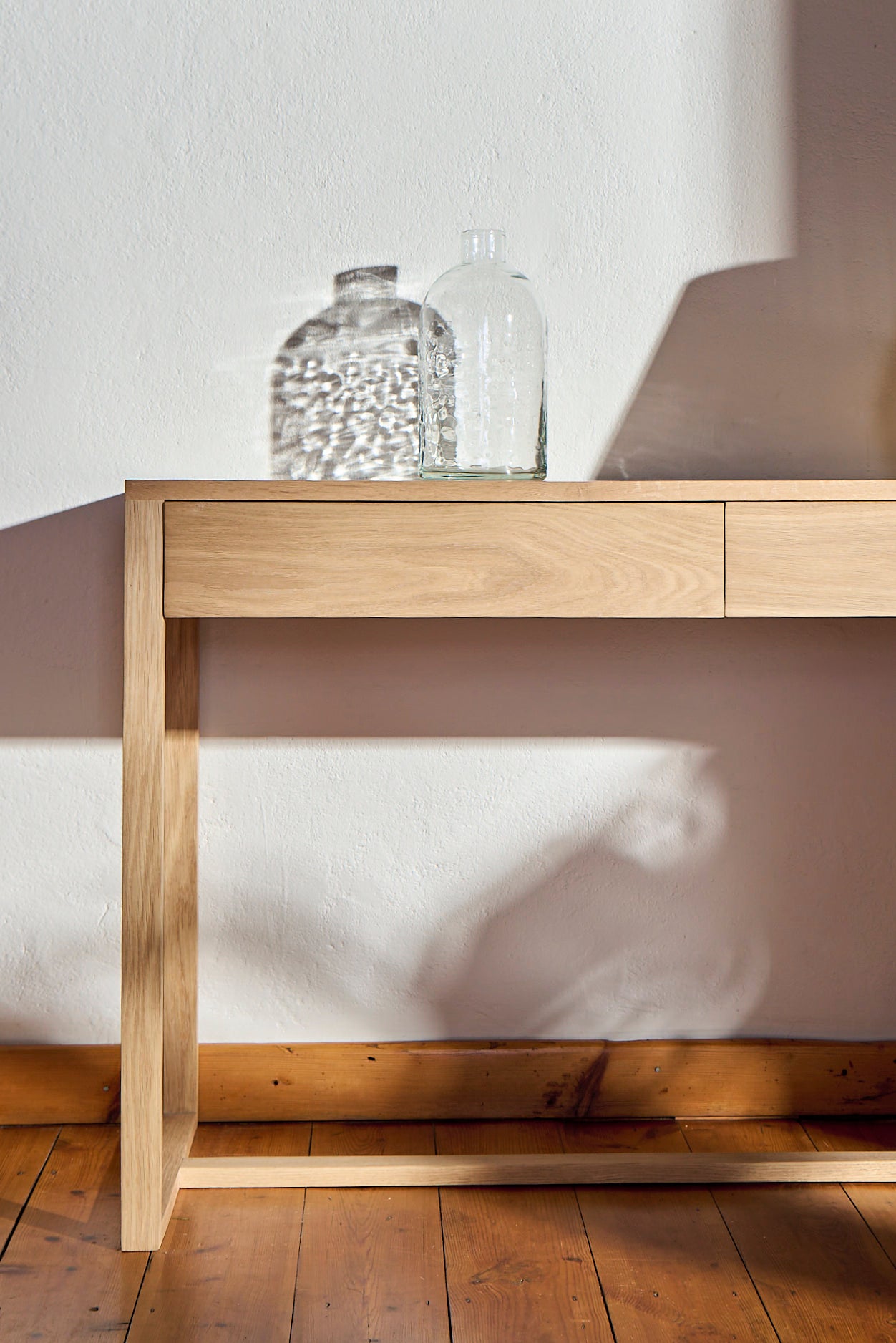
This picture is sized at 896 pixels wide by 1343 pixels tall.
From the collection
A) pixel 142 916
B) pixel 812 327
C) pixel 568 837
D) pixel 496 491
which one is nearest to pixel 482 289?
pixel 496 491

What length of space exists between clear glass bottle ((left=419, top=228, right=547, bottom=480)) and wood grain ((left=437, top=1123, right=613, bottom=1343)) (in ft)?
2.76

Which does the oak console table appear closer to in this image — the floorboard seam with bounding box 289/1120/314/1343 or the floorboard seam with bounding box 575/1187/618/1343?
the floorboard seam with bounding box 289/1120/314/1343

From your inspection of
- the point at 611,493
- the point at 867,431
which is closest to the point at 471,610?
the point at 611,493

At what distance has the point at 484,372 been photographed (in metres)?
1.33

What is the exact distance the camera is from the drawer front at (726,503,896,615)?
1.14 m

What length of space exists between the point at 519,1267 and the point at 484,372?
3.25 feet

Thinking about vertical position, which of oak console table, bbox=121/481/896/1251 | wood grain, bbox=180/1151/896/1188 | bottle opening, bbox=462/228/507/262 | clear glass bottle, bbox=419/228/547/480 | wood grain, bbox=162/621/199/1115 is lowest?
wood grain, bbox=180/1151/896/1188

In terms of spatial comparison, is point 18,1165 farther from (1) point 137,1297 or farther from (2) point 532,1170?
(2) point 532,1170

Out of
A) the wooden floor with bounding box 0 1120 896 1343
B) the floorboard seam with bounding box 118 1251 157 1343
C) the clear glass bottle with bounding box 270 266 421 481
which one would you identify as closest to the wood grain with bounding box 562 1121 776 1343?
the wooden floor with bounding box 0 1120 896 1343

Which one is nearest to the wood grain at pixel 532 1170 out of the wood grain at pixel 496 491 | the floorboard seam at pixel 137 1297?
the floorboard seam at pixel 137 1297

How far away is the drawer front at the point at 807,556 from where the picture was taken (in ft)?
3.75

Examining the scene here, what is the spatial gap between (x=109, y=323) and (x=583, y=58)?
69 centimetres

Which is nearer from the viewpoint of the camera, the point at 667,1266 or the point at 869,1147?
the point at 667,1266

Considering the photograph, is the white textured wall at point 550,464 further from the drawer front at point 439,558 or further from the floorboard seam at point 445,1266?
the drawer front at point 439,558
